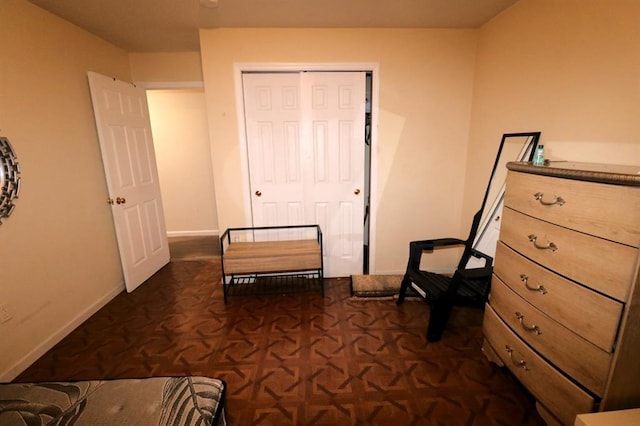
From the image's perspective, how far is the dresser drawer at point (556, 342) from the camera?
117cm

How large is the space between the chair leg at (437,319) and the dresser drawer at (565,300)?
0.56 metres

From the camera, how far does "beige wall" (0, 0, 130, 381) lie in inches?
75.4

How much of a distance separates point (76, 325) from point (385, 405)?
2.52 metres

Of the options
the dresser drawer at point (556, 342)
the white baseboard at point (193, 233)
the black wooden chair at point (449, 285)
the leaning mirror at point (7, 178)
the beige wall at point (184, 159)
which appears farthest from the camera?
the white baseboard at point (193, 233)

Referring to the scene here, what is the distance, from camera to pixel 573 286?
1242mm

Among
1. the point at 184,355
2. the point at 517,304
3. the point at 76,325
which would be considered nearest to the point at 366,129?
the point at 517,304

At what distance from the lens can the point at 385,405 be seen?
1615 mm

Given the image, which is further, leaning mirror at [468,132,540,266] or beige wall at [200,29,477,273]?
beige wall at [200,29,477,273]

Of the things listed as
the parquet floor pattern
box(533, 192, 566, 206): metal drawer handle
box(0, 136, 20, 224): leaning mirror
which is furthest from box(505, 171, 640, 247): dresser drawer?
box(0, 136, 20, 224): leaning mirror

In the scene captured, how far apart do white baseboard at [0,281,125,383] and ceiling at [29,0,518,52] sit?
7.95 ft

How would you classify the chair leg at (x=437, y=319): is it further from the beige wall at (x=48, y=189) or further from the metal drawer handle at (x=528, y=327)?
the beige wall at (x=48, y=189)

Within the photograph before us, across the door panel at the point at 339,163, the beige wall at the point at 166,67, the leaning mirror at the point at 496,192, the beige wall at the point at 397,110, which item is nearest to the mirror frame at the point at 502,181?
the leaning mirror at the point at 496,192

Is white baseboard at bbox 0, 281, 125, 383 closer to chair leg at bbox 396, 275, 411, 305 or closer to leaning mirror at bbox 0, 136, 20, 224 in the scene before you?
leaning mirror at bbox 0, 136, 20, 224

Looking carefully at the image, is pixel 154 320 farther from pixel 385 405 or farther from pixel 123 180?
pixel 385 405
